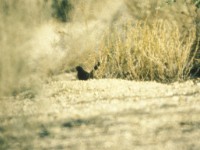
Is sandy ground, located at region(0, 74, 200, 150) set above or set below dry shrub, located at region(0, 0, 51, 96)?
below

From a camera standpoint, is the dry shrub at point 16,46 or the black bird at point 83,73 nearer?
the dry shrub at point 16,46

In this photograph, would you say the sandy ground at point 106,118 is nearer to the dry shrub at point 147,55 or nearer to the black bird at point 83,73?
the dry shrub at point 147,55

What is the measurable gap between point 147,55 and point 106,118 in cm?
189

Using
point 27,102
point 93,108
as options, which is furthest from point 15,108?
point 93,108

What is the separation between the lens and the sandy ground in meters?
3.29

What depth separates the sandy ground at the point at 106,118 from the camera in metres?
3.29

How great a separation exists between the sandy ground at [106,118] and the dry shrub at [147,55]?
39 centimetres

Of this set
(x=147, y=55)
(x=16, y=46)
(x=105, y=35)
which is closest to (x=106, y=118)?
(x=16, y=46)

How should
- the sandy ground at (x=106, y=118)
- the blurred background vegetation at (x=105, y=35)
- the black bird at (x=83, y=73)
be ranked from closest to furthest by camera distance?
1. the sandy ground at (x=106, y=118)
2. the blurred background vegetation at (x=105, y=35)
3. the black bird at (x=83, y=73)

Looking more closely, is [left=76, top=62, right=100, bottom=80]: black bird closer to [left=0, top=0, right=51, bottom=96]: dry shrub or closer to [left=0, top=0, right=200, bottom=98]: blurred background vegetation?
[left=0, top=0, right=200, bottom=98]: blurred background vegetation

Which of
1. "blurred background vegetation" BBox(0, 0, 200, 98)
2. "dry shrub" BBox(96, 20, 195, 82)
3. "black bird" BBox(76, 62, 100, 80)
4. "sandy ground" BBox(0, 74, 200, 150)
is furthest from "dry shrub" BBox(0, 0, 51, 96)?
"dry shrub" BBox(96, 20, 195, 82)

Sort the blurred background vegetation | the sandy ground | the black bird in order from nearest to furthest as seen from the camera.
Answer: the sandy ground
the blurred background vegetation
the black bird

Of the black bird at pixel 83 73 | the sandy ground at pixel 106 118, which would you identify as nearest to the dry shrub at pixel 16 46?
the sandy ground at pixel 106 118

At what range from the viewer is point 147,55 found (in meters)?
5.51
